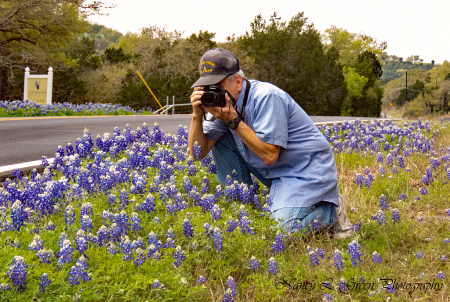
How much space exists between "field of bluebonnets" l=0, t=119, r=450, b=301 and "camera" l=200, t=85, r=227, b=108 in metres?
0.83

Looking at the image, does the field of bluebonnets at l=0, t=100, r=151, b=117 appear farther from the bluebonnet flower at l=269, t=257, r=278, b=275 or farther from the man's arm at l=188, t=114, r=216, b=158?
the bluebonnet flower at l=269, t=257, r=278, b=275

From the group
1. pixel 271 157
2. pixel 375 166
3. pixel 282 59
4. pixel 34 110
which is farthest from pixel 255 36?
pixel 271 157

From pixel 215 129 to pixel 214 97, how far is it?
858mm

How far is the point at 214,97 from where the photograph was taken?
11.7ft

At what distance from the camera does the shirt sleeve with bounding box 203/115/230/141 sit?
4398 millimetres

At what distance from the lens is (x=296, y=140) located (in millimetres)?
3889

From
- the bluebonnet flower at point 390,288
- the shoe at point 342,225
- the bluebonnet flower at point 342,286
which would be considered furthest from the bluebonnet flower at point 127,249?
the shoe at point 342,225

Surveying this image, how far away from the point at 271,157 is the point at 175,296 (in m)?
1.60

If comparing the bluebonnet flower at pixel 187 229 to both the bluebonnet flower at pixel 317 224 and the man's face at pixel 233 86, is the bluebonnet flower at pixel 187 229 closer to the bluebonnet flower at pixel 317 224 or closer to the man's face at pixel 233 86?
the bluebonnet flower at pixel 317 224

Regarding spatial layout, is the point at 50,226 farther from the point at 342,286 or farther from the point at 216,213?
the point at 342,286

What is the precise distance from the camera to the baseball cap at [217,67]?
141 inches

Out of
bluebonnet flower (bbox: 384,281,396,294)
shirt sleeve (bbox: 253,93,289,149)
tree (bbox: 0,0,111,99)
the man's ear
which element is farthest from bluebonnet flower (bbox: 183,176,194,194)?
tree (bbox: 0,0,111,99)

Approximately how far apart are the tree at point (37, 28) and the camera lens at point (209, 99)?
22.0 metres

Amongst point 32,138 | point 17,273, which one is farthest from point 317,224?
point 32,138
